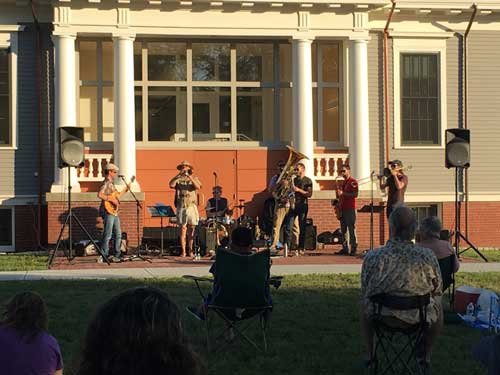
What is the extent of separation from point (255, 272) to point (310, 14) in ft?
38.2

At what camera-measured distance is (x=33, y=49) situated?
17.6 m

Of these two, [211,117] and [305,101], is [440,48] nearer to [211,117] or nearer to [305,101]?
[305,101]

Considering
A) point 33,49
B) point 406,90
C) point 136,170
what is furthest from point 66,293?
point 406,90

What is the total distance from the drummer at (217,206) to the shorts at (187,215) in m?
0.58

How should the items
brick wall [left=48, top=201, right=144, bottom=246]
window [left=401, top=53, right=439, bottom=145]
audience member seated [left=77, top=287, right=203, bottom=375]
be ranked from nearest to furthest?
audience member seated [left=77, top=287, right=203, bottom=375], brick wall [left=48, top=201, right=144, bottom=246], window [left=401, top=53, right=439, bottom=145]

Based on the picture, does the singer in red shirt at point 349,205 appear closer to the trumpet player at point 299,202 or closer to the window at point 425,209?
the trumpet player at point 299,202

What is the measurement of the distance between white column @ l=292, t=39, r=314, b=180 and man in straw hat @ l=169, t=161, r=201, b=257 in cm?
318

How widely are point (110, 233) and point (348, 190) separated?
15.6 ft

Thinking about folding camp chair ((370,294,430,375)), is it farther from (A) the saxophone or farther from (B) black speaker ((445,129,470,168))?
(A) the saxophone

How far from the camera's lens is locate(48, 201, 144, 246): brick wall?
16.6m

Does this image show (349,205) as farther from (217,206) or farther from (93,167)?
(93,167)

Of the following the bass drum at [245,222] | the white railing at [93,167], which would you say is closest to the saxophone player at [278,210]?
the bass drum at [245,222]

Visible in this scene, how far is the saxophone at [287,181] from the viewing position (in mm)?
15648

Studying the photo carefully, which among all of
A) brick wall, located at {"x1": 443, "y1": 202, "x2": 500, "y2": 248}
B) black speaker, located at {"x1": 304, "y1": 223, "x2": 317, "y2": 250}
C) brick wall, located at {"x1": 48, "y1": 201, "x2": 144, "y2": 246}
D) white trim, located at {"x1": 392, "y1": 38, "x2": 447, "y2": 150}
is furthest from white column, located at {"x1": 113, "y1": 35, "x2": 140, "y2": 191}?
brick wall, located at {"x1": 443, "y1": 202, "x2": 500, "y2": 248}
